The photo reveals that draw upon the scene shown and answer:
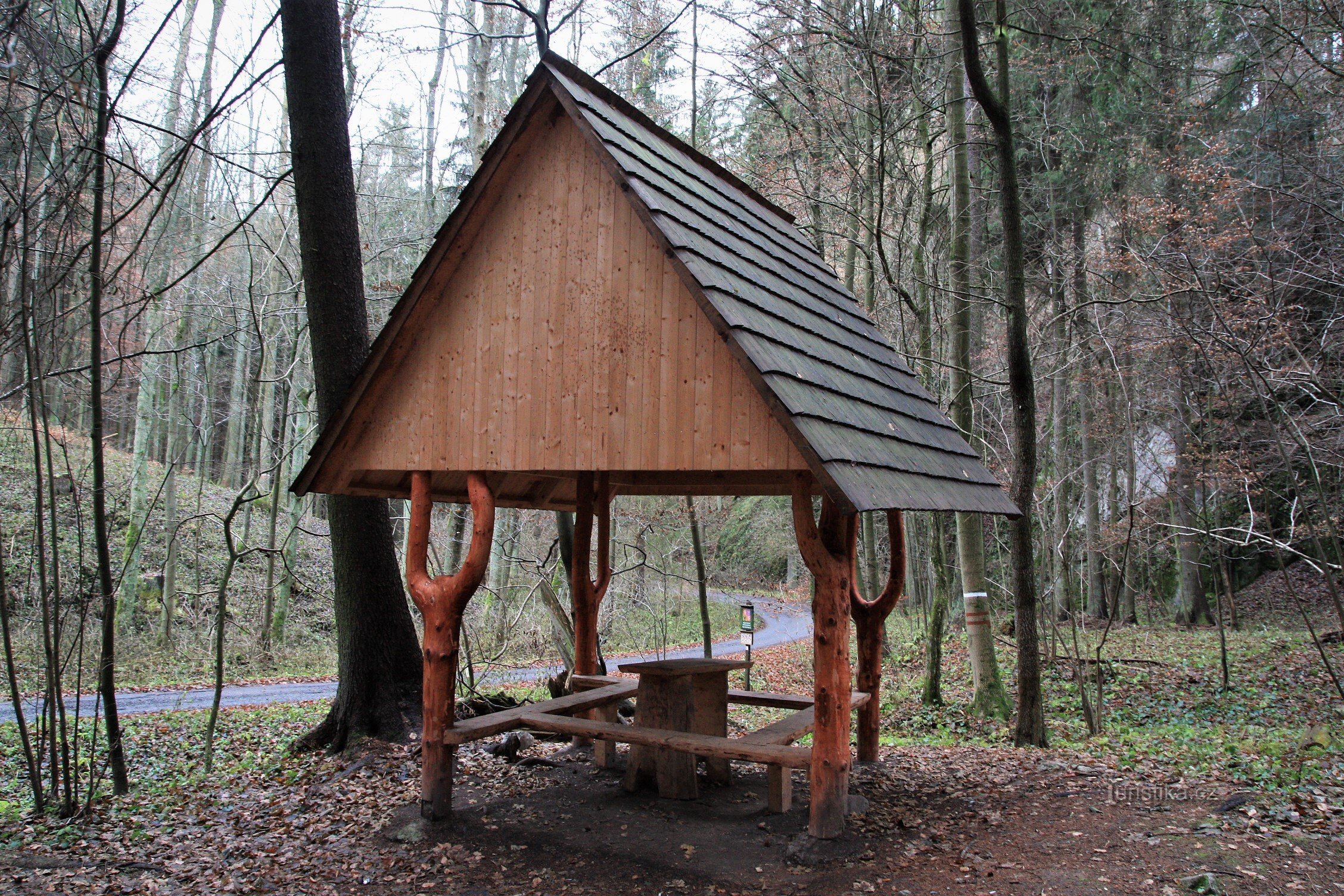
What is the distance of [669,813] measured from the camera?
5547 mm

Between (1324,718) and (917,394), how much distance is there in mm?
6079

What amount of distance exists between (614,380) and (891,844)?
308 cm

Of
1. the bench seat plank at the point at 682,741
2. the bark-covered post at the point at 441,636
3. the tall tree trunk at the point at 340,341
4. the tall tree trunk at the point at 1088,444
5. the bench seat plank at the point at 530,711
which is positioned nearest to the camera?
the bench seat plank at the point at 682,741

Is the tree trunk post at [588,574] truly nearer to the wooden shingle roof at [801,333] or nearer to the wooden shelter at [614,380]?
the wooden shelter at [614,380]

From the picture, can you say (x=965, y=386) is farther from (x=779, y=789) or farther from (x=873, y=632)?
(x=779, y=789)

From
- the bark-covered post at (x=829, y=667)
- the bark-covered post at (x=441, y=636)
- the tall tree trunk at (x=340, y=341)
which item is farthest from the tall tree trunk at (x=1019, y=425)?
the tall tree trunk at (x=340, y=341)

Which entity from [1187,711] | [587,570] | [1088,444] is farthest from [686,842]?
[1088,444]

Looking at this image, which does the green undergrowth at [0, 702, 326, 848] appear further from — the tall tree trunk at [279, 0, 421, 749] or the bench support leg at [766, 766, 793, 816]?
the bench support leg at [766, 766, 793, 816]

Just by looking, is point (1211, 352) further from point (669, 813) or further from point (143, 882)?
point (143, 882)

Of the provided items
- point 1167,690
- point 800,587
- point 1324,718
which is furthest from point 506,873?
point 800,587

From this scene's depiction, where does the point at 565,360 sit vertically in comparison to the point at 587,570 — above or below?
above

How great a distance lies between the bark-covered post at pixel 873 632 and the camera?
6227mm

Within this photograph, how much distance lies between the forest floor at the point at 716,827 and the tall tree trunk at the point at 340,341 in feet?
1.84

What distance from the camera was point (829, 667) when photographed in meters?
4.55
